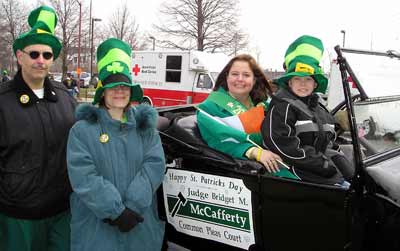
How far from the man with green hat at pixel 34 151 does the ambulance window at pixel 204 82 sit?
11.6 m

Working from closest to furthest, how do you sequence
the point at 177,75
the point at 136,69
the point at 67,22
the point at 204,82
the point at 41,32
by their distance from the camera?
the point at 41,32 → the point at 204,82 → the point at 177,75 → the point at 136,69 → the point at 67,22

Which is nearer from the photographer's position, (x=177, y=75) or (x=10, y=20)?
(x=177, y=75)

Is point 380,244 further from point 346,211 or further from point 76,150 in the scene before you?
point 76,150

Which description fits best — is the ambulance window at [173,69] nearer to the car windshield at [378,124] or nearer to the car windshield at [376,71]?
the car windshield at [376,71]

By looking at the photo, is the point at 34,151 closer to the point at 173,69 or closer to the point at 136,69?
the point at 173,69

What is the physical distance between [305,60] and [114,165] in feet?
4.33

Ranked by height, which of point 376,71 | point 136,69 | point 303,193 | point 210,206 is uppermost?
point 136,69

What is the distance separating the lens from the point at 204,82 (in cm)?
1416

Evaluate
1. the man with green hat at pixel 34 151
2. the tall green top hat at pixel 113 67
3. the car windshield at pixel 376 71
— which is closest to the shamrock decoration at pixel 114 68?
the tall green top hat at pixel 113 67

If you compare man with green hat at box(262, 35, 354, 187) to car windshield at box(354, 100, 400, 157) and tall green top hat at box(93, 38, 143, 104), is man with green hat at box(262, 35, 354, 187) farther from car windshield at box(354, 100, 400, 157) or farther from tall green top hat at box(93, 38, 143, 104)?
tall green top hat at box(93, 38, 143, 104)

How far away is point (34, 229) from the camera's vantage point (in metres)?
2.45

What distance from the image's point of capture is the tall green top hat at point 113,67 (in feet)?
7.91

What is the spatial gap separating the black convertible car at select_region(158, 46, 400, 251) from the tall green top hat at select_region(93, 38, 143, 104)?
0.68 meters

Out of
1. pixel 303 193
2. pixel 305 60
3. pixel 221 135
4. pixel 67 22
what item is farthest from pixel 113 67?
pixel 67 22
